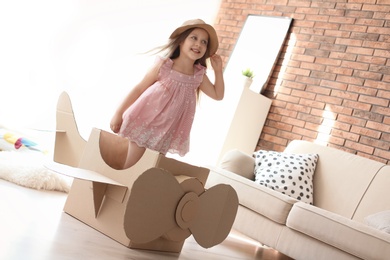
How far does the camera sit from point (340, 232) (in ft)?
8.72

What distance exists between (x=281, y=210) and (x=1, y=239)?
162 cm

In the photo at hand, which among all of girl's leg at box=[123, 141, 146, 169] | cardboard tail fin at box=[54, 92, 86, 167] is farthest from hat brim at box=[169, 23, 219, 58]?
cardboard tail fin at box=[54, 92, 86, 167]

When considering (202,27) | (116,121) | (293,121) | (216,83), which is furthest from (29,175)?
(293,121)

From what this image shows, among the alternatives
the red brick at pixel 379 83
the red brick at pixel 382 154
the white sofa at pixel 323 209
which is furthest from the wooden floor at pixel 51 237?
the red brick at pixel 379 83

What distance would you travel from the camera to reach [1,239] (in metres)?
1.77

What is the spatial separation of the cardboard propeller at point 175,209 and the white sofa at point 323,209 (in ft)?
2.36

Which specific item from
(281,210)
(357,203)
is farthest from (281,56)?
(281,210)

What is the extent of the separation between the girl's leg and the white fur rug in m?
0.56

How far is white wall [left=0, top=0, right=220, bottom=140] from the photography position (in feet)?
13.3

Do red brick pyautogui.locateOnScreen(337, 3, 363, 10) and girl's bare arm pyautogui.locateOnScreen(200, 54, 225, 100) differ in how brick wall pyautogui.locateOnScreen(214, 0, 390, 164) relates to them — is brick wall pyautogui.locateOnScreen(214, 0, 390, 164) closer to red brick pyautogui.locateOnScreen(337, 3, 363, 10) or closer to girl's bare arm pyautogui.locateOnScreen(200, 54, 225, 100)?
red brick pyautogui.locateOnScreen(337, 3, 363, 10)

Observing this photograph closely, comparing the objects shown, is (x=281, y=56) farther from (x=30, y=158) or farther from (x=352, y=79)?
(x=30, y=158)

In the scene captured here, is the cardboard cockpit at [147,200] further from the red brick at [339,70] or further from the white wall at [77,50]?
the red brick at [339,70]

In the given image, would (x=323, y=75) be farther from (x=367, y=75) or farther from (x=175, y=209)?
(x=175, y=209)

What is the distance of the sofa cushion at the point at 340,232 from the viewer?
2539 millimetres
